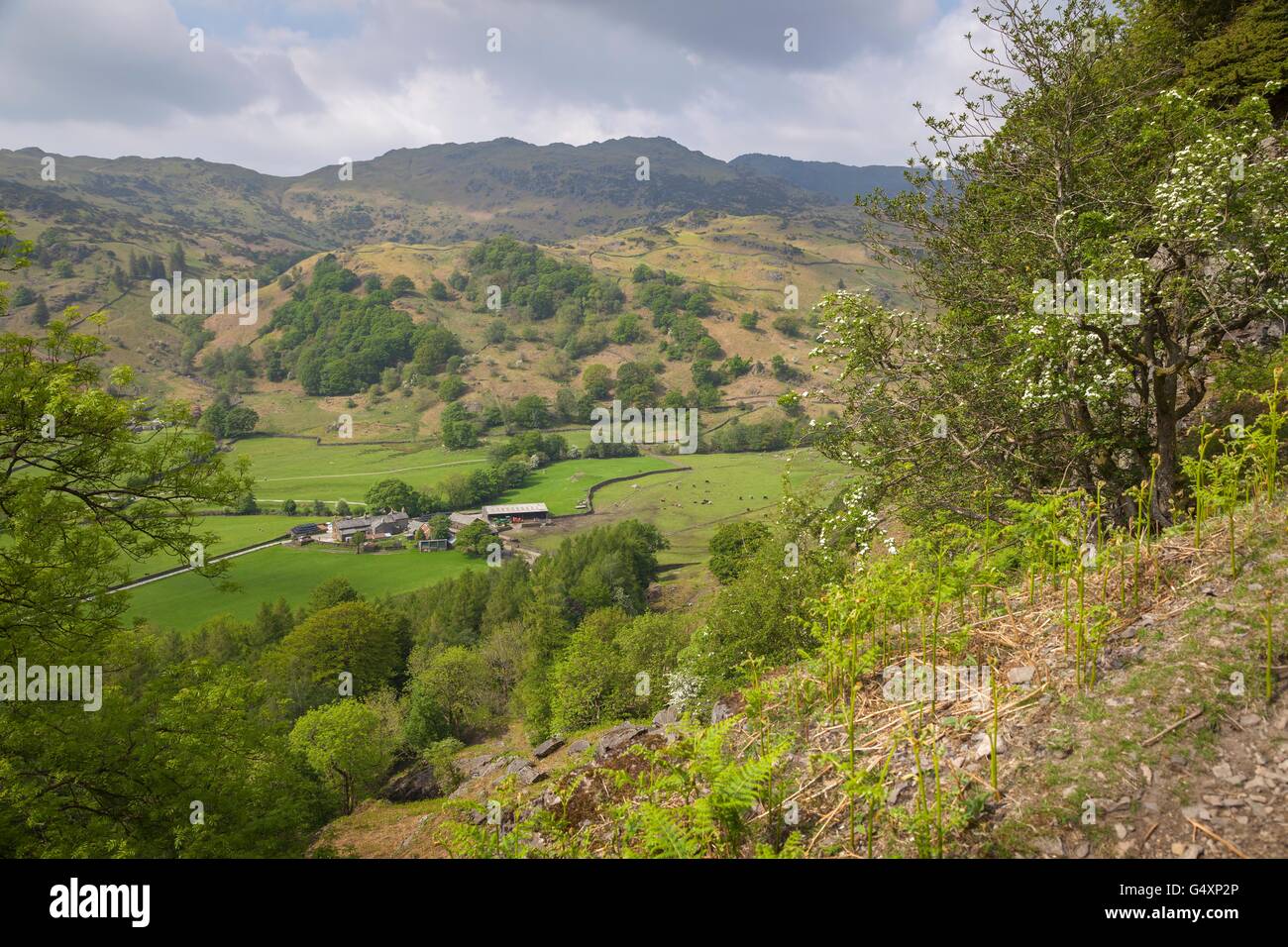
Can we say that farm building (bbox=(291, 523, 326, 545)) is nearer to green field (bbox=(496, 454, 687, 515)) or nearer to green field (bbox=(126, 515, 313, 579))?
green field (bbox=(126, 515, 313, 579))

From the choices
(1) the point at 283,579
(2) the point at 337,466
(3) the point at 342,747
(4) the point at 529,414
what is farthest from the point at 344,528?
(3) the point at 342,747

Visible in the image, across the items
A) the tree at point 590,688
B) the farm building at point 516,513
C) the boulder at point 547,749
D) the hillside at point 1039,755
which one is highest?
the hillside at point 1039,755

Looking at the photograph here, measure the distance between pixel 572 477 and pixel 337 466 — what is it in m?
57.0

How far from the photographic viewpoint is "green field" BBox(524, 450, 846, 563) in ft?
343

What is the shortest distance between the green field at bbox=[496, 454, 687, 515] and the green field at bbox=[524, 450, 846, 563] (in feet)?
18.2

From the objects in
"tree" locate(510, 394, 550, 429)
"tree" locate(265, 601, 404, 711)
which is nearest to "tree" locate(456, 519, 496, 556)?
"tree" locate(265, 601, 404, 711)

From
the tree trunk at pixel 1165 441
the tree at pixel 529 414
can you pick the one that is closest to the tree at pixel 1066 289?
the tree trunk at pixel 1165 441

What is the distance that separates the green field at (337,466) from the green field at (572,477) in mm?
17946

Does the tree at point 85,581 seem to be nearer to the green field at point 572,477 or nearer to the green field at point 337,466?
the green field at point 572,477

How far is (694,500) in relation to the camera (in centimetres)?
11931

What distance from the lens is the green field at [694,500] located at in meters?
105

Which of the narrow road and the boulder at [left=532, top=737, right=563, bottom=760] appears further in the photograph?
the narrow road
